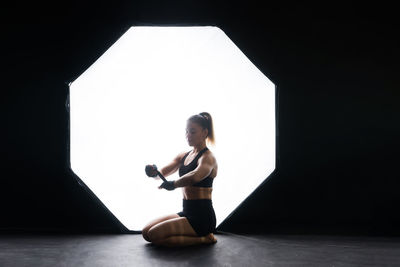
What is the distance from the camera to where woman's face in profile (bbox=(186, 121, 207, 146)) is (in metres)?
2.27

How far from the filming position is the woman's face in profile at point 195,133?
7.45ft

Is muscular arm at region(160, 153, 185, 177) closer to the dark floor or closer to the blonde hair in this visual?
the blonde hair

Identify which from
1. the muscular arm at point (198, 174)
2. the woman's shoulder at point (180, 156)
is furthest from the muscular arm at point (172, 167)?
the muscular arm at point (198, 174)

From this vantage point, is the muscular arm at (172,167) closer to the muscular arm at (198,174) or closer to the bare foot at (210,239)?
the muscular arm at (198,174)

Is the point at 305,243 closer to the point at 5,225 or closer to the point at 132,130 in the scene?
the point at 132,130

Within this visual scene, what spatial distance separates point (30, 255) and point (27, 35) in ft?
5.32

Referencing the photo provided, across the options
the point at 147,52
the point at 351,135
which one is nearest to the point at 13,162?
the point at 147,52

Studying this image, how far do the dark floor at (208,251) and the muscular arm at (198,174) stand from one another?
1.27ft

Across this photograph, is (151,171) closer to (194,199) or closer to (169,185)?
(169,185)

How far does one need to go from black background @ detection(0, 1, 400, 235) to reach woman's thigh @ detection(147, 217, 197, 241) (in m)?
0.58

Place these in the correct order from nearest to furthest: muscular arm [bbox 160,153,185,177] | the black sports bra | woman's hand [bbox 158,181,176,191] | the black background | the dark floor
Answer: the dark floor < woman's hand [bbox 158,181,176,191] < the black sports bra < muscular arm [bbox 160,153,185,177] < the black background

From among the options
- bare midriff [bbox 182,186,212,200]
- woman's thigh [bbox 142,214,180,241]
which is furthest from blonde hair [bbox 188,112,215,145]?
woman's thigh [bbox 142,214,180,241]

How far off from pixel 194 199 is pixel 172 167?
0.30m

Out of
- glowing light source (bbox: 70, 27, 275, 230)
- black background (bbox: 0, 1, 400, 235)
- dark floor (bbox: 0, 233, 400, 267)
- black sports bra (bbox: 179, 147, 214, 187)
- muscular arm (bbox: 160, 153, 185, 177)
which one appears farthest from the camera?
glowing light source (bbox: 70, 27, 275, 230)
